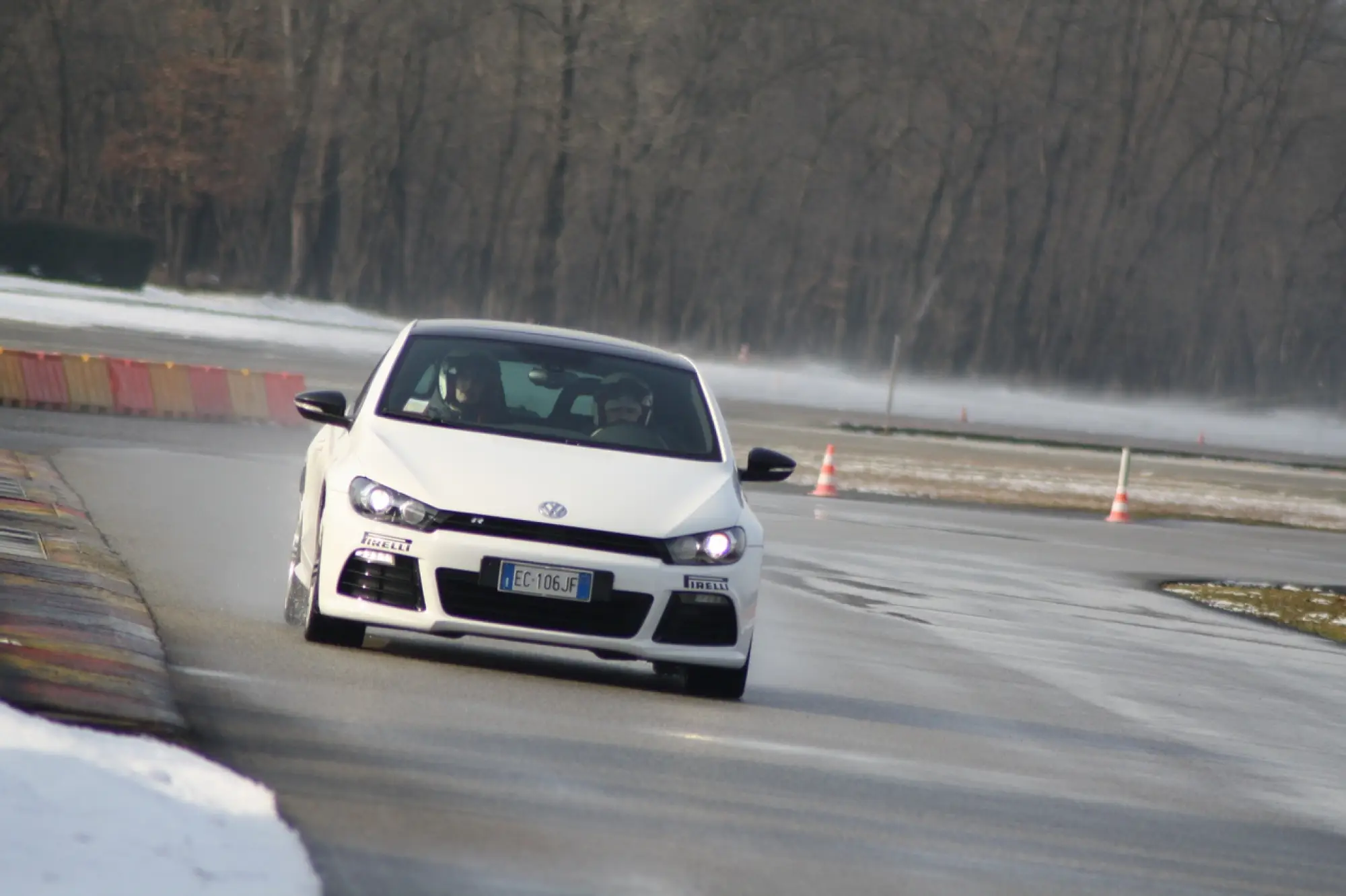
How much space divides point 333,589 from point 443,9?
215ft

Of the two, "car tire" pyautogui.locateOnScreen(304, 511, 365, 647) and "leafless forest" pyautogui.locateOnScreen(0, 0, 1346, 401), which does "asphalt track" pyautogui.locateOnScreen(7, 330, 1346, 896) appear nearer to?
"car tire" pyautogui.locateOnScreen(304, 511, 365, 647)

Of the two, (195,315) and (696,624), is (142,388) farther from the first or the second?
(195,315)

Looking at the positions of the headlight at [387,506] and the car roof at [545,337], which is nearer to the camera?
the headlight at [387,506]

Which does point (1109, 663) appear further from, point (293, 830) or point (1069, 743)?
point (293, 830)

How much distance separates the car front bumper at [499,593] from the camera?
9836mm

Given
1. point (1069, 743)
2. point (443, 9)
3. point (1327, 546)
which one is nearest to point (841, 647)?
point (1069, 743)

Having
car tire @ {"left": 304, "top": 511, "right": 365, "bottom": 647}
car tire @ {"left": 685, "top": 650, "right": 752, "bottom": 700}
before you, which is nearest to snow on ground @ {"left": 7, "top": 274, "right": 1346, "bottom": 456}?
car tire @ {"left": 304, "top": 511, "right": 365, "bottom": 647}

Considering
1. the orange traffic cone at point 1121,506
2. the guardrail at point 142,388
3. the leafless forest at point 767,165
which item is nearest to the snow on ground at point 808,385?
the leafless forest at point 767,165

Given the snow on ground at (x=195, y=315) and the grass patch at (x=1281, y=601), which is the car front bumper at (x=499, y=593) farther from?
the snow on ground at (x=195, y=315)

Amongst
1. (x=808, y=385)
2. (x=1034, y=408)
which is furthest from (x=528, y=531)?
(x=1034, y=408)

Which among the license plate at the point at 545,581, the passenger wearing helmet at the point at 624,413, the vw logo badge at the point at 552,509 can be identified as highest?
the passenger wearing helmet at the point at 624,413

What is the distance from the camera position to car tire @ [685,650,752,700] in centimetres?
1054

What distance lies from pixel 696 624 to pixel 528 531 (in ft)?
2.76

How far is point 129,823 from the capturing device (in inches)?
241
